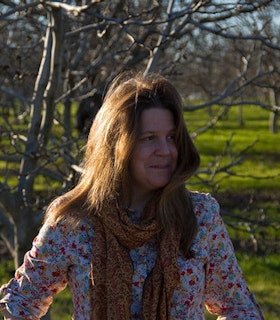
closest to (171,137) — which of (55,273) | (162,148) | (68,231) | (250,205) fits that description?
(162,148)

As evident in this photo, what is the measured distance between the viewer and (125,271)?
7.31ft

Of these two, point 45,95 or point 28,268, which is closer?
point 28,268

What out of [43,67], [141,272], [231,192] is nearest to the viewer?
[141,272]

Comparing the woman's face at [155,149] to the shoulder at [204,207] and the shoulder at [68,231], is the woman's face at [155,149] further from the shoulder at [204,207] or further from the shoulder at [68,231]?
the shoulder at [68,231]

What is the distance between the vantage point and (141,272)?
7.45 ft

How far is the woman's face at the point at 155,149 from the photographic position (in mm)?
2340

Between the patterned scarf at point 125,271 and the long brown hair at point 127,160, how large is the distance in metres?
0.07

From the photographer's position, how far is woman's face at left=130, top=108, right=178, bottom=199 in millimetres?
2340

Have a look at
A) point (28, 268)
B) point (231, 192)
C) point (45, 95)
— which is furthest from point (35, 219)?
point (231, 192)

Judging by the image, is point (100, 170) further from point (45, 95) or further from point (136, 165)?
point (45, 95)

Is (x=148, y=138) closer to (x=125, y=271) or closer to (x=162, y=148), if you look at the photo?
(x=162, y=148)

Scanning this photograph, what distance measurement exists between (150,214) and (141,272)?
0.18 metres

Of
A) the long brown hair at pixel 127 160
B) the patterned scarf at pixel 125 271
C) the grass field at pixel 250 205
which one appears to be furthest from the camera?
the grass field at pixel 250 205

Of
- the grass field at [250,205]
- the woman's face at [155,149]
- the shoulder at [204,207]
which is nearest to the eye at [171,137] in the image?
the woman's face at [155,149]
